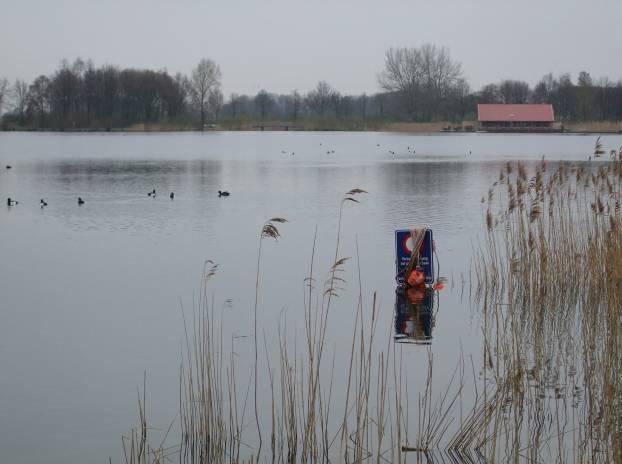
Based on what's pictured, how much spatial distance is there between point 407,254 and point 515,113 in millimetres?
75356

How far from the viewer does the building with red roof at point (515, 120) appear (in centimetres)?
8069

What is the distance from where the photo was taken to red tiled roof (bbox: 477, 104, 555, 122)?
80.9 metres

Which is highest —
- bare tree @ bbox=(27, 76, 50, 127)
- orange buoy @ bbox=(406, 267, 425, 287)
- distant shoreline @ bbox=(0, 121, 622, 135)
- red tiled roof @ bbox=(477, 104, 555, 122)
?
bare tree @ bbox=(27, 76, 50, 127)

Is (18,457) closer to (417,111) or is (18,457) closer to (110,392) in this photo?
(110,392)

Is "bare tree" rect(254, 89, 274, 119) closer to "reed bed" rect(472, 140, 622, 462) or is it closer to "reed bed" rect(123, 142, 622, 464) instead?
"reed bed" rect(472, 140, 622, 462)

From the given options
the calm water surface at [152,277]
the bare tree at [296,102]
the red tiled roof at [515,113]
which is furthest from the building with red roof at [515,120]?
the calm water surface at [152,277]

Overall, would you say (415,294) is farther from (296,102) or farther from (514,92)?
(296,102)

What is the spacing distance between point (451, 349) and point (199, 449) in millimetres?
2894

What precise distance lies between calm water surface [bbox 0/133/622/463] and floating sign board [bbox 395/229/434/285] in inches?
9.7

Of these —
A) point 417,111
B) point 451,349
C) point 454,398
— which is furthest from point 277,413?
point 417,111

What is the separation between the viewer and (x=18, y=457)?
534 cm

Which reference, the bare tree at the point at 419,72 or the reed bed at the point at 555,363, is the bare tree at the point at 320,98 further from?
the reed bed at the point at 555,363

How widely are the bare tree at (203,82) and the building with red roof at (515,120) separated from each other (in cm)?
3204

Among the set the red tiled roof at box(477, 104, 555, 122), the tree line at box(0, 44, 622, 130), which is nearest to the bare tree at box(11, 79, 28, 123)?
the tree line at box(0, 44, 622, 130)
